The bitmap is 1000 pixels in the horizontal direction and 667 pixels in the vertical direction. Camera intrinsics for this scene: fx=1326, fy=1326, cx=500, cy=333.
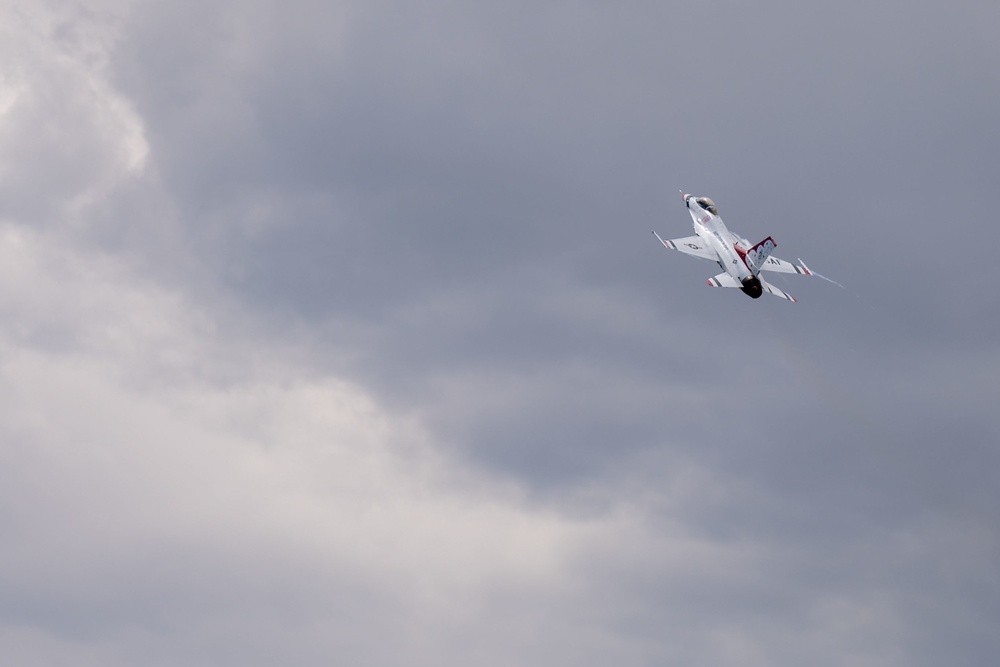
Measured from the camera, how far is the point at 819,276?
7215 inches

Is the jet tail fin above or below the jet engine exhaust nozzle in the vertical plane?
above

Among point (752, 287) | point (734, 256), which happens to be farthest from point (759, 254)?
point (734, 256)

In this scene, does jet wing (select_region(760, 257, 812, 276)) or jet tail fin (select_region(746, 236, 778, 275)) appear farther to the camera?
jet wing (select_region(760, 257, 812, 276))

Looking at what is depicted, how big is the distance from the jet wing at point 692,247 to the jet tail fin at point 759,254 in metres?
8.24

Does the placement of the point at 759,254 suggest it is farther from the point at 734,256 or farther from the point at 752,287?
the point at 734,256

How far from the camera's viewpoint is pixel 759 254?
17788 centimetres

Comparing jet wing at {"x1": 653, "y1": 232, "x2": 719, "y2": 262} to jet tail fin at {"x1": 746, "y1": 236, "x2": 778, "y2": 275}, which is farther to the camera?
jet wing at {"x1": 653, "y1": 232, "x2": 719, "y2": 262}

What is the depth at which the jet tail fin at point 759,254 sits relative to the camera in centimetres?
17499

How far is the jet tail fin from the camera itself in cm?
17499

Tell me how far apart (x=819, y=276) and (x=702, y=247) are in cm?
1868

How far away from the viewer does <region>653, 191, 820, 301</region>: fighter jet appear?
585 feet

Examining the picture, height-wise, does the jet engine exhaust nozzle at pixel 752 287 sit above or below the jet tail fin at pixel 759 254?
below

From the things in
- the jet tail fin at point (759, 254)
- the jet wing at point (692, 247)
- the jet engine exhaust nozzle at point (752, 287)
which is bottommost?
the jet engine exhaust nozzle at point (752, 287)

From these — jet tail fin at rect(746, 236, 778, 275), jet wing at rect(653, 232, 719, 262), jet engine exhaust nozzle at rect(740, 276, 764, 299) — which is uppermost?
jet wing at rect(653, 232, 719, 262)
